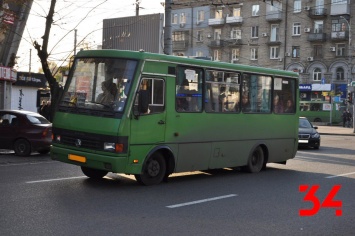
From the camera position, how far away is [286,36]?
63844mm

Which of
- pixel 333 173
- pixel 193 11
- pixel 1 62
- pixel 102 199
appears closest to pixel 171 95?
pixel 102 199

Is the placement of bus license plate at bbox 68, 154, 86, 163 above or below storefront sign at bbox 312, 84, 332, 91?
below

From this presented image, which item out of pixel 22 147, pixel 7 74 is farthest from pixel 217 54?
pixel 22 147

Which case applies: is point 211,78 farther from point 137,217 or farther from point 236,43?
point 236,43

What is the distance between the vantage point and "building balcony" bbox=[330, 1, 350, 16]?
194 ft

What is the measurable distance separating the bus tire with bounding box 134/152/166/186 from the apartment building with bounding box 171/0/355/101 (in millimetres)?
48141

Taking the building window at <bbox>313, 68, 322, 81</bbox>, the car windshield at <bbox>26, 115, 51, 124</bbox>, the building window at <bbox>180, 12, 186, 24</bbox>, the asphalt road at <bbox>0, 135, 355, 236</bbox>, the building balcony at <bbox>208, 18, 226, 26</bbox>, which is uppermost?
the building window at <bbox>180, 12, 186, 24</bbox>

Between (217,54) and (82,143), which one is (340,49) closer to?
(217,54)

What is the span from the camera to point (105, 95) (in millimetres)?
10438

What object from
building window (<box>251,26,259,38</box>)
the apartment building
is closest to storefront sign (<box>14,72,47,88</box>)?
the apartment building

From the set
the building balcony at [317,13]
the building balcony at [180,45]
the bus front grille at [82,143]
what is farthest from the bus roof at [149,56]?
the building balcony at [180,45]

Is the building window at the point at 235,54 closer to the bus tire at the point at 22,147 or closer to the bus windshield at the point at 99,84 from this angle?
the bus tire at the point at 22,147

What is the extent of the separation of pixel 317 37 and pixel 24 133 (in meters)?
50.1

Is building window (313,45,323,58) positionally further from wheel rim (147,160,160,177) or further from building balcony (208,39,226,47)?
wheel rim (147,160,160,177)
